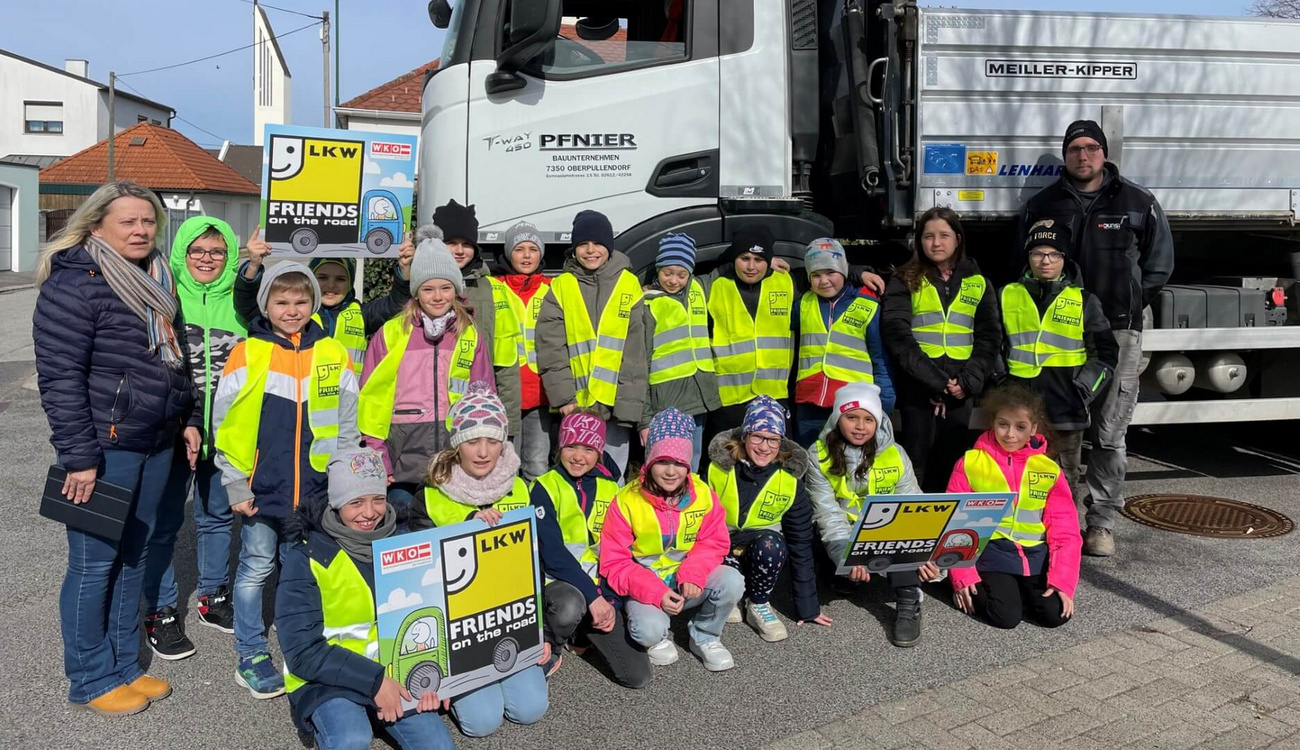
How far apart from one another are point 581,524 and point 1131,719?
2.02m

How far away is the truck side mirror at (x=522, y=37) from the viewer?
4.97 meters

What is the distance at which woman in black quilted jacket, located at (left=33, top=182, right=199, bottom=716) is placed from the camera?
330 centimetres

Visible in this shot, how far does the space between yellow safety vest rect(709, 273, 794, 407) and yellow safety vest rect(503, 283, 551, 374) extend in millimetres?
862

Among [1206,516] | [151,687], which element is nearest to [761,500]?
[151,687]

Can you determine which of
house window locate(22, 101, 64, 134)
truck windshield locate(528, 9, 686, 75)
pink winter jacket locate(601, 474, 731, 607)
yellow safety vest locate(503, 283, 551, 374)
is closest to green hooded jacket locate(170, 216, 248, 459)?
yellow safety vest locate(503, 283, 551, 374)

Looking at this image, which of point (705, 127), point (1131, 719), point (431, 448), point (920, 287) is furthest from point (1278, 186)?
point (431, 448)

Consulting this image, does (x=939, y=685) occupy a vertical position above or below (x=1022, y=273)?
below

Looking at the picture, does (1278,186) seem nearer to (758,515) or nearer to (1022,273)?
(1022,273)

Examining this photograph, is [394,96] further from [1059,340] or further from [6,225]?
[6,225]

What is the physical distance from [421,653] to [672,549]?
1122mm

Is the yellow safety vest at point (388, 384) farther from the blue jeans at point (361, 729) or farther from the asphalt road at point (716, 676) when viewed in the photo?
the blue jeans at point (361, 729)

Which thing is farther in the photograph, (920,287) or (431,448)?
(920,287)

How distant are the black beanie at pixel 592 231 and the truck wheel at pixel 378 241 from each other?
84 centimetres

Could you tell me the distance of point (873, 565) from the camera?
4.24 meters
